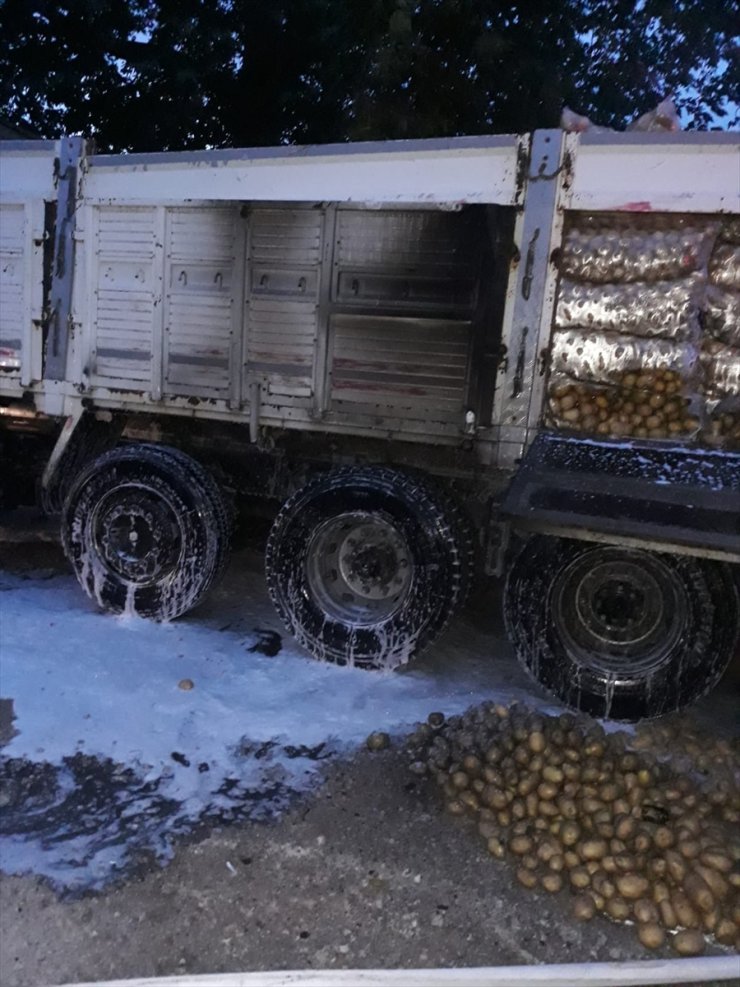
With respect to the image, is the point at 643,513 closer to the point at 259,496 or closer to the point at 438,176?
the point at 438,176

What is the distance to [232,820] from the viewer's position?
3.44 metres

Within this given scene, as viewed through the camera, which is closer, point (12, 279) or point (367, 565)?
point (367, 565)

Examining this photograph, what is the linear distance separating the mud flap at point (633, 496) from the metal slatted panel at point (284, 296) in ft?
4.94

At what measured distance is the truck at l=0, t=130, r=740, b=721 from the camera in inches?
164

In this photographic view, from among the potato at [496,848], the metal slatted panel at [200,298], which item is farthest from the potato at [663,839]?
the metal slatted panel at [200,298]

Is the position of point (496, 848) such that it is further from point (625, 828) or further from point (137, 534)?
point (137, 534)

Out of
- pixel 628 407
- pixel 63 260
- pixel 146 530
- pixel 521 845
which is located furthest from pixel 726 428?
pixel 63 260

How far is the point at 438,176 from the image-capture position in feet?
14.8

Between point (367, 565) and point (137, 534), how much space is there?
157 cm

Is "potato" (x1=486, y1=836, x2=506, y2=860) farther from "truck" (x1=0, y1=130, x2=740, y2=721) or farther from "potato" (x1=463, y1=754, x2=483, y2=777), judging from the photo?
"truck" (x1=0, y1=130, x2=740, y2=721)

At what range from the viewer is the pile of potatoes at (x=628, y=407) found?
4.26 meters

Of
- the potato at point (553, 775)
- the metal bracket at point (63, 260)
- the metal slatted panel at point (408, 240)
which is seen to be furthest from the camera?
the metal bracket at point (63, 260)

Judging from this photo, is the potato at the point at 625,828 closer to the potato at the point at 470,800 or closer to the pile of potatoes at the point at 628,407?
the potato at the point at 470,800

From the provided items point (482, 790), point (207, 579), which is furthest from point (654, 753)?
point (207, 579)
